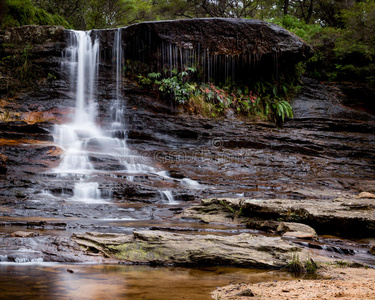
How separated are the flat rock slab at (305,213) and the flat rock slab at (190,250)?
85.3 inches

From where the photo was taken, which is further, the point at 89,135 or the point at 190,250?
the point at 89,135

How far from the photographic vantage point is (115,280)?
9.84ft

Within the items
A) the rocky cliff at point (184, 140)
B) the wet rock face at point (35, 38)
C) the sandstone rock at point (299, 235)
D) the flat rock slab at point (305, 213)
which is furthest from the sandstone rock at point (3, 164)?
the wet rock face at point (35, 38)

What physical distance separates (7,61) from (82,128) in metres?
5.34

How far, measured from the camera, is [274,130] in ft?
49.7

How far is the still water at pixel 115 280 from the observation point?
104 inches

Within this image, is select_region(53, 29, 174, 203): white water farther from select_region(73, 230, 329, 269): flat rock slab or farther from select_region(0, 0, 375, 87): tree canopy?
select_region(0, 0, 375, 87): tree canopy

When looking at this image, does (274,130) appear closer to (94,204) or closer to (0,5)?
(94,204)

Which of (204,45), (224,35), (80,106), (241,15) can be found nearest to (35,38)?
(80,106)

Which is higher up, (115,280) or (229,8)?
(229,8)

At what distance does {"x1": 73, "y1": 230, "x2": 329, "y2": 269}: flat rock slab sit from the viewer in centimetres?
370

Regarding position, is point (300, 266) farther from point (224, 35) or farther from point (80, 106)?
point (224, 35)

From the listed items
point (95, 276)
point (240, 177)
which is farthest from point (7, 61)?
point (95, 276)

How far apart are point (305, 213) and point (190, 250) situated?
133 inches
